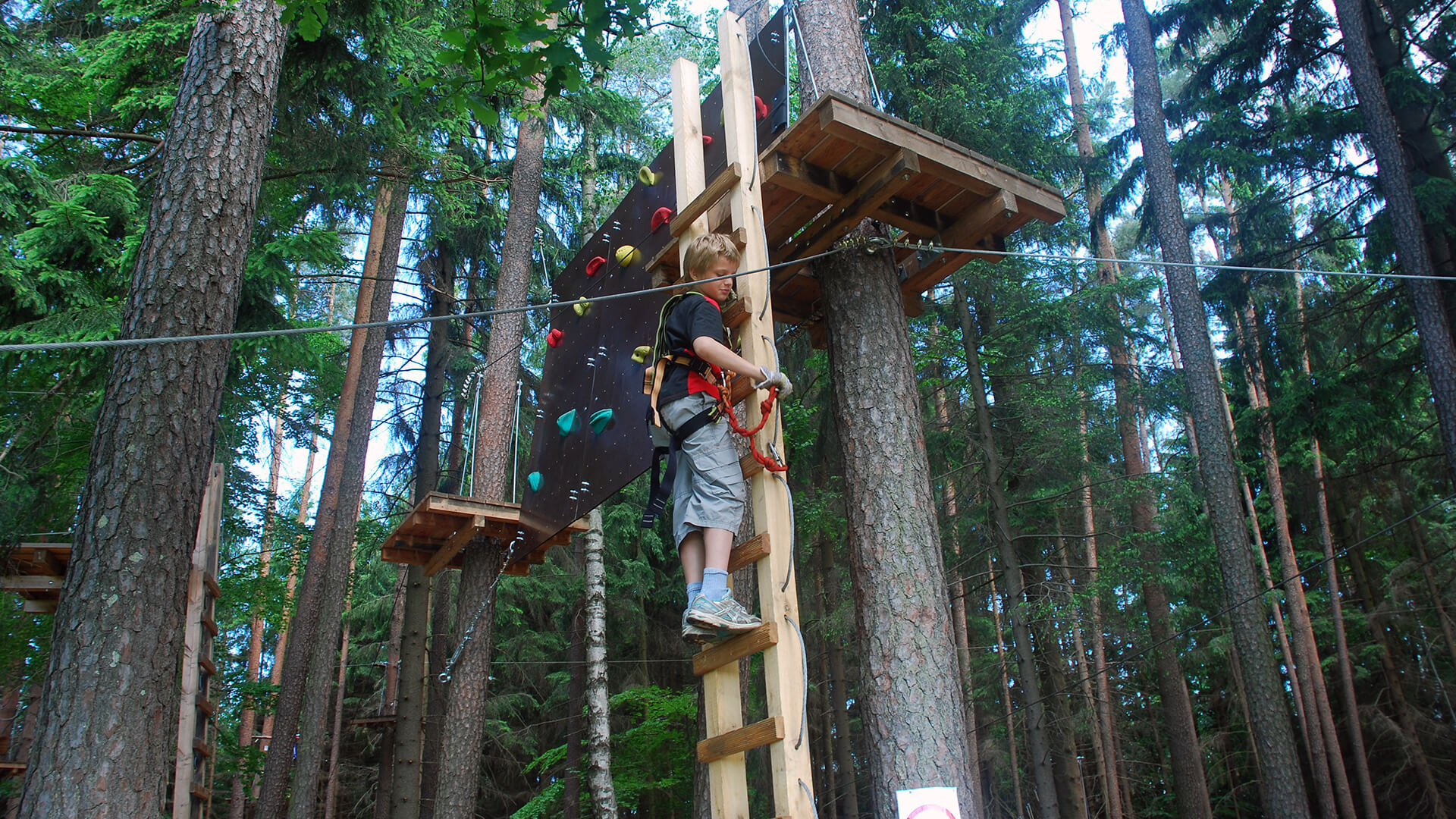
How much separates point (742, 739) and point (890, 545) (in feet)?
4.13

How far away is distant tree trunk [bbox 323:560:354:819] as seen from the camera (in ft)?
49.3

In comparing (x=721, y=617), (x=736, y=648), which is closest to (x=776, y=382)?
(x=721, y=617)

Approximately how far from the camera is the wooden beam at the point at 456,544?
23.9 feet

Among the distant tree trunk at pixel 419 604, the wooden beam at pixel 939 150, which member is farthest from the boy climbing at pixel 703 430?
the distant tree trunk at pixel 419 604

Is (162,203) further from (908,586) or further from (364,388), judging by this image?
(364,388)

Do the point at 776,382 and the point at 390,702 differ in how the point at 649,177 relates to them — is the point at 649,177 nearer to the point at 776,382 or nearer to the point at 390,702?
the point at 776,382

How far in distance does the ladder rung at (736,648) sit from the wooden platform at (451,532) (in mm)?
3203

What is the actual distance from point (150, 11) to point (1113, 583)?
35.7ft

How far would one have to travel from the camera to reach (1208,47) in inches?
890

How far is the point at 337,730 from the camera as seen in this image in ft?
51.6

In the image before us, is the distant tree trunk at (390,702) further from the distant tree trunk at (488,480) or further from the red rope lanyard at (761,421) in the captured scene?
the red rope lanyard at (761,421)

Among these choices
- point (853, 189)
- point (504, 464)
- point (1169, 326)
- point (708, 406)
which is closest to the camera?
point (708, 406)

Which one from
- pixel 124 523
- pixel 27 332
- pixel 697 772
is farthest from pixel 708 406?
pixel 27 332

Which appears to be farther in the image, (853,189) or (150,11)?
(150,11)
